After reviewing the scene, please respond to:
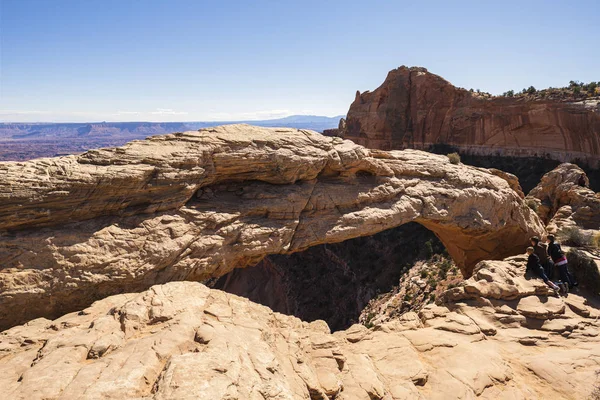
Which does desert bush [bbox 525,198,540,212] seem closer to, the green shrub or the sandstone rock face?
the green shrub

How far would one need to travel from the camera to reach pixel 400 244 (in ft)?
117

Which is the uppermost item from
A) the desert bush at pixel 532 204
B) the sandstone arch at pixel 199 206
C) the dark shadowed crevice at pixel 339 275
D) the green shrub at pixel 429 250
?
the sandstone arch at pixel 199 206

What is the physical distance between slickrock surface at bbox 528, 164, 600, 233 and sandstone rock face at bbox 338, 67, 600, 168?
2699 centimetres

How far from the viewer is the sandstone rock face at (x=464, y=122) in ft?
153

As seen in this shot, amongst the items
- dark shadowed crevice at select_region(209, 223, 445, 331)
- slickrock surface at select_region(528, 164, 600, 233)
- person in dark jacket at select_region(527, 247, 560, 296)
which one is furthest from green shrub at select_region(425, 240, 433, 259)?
person in dark jacket at select_region(527, 247, 560, 296)

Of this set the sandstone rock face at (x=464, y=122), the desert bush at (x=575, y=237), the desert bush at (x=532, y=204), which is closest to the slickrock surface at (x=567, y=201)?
the desert bush at (x=532, y=204)

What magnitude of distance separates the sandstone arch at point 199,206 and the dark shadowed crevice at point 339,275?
1528 cm

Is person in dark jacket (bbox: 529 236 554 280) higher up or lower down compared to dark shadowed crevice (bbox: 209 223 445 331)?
higher up

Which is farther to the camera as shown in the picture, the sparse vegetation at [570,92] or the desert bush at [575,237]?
the sparse vegetation at [570,92]

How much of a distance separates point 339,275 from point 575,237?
22026 mm

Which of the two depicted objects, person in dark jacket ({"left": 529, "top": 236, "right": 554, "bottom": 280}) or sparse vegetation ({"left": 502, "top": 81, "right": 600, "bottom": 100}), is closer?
person in dark jacket ({"left": 529, "top": 236, "right": 554, "bottom": 280})

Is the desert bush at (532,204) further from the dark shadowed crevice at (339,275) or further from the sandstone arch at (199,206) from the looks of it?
the dark shadowed crevice at (339,275)

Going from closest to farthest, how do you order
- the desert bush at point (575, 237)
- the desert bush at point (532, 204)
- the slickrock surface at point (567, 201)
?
the desert bush at point (575, 237) → the slickrock surface at point (567, 201) → the desert bush at point (532, 204)

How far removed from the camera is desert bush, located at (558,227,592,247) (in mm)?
16297
